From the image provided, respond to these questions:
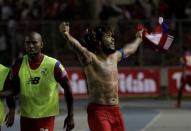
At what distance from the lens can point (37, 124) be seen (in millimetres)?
7980

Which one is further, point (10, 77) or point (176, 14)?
point (176, 14)

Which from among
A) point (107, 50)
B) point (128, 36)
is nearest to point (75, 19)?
point (128, 36)

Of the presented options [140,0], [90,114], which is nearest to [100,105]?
[90,114]

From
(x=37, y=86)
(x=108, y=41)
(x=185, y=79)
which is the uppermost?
(x=108, y=41)

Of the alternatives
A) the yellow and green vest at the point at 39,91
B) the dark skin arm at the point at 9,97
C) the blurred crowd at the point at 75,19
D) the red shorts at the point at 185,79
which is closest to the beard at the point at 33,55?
the yellow and green vest at the point at 39,91

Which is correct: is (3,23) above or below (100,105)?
above

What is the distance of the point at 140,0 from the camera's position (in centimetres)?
2395

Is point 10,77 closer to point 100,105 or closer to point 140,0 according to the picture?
point 100,105

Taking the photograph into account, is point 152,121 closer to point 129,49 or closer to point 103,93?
point 129,49

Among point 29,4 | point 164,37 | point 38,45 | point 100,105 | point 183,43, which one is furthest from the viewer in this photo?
point 29,4

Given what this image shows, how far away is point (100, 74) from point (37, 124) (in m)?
1.13

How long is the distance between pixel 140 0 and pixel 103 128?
15877mm

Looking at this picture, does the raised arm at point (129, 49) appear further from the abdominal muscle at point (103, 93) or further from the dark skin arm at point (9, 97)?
the dark skin arm at point (9, 97)

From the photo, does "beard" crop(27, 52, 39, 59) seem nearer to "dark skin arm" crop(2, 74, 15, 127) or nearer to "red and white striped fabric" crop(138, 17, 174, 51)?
"dark skin arm" crop(2, 74, 15, 127)
